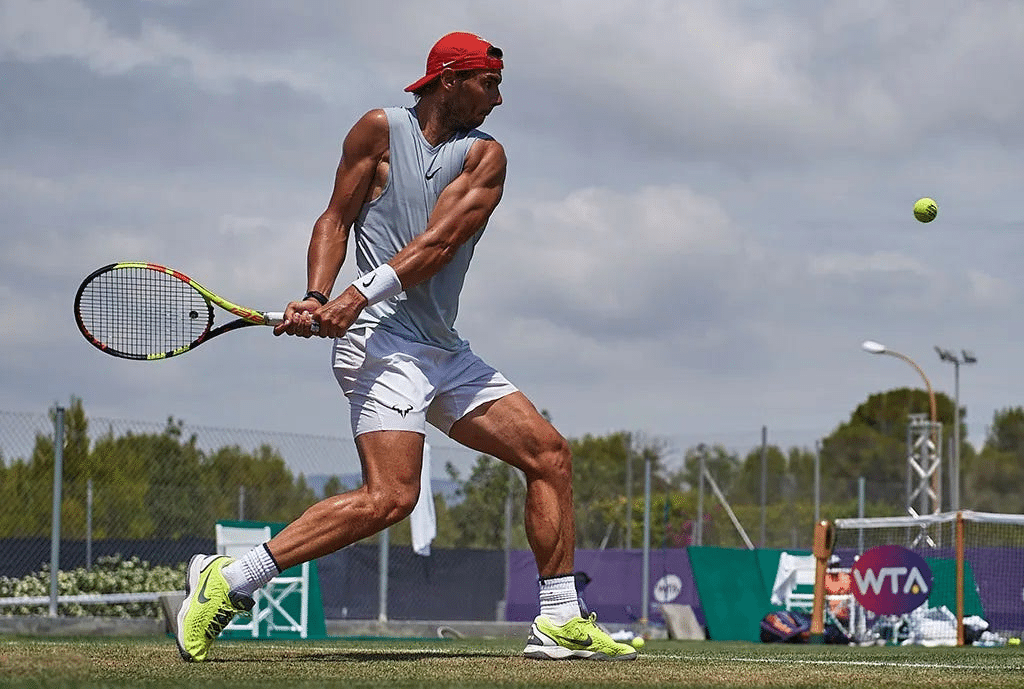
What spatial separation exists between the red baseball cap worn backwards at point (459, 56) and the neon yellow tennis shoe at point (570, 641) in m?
1.97

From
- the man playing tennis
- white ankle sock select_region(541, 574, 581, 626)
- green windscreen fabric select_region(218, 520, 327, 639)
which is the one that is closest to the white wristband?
the man playing tennis

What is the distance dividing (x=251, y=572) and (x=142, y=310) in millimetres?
1153

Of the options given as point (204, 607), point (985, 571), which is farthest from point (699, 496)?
point (204, 607)

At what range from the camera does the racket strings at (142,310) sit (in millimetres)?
5695

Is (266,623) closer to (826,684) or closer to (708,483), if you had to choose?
(826,684)

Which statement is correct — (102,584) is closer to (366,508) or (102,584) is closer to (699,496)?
(366,508)

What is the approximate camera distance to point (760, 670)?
16.5ft

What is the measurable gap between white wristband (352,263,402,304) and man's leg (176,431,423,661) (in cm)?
46

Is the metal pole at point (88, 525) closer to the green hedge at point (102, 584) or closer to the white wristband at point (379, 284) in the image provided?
the green hedge at point (102, 584)

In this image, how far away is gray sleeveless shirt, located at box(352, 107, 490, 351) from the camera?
18.0ft

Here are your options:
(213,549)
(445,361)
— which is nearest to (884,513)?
(213,549)

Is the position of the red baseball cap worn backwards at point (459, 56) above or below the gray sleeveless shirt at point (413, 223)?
above

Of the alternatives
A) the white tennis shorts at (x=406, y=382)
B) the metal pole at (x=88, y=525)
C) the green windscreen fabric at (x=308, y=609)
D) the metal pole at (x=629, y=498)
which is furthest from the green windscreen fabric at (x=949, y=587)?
the white tennis shorts at (x=406, y=382)

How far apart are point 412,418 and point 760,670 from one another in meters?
1.42
